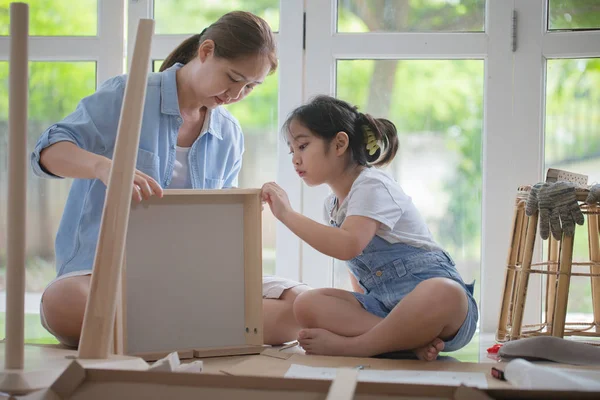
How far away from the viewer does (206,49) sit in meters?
1.52

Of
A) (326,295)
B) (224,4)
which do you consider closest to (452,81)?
(224,4)

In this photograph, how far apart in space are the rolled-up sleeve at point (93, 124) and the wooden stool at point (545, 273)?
3.23 ft

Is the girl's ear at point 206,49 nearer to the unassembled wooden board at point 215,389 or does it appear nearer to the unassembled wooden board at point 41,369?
the unassembled wooden board at point 41,369

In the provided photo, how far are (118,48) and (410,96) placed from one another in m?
0.84

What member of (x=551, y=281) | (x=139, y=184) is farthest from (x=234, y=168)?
(x=551, y=281)

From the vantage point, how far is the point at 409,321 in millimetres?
1408

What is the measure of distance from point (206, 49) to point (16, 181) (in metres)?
0.74

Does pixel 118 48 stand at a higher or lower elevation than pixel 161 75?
higher

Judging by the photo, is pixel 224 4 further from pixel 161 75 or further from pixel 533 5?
pixel 533 5

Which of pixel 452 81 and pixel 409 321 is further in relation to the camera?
pixel 452 81

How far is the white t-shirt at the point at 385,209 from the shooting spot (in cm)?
148

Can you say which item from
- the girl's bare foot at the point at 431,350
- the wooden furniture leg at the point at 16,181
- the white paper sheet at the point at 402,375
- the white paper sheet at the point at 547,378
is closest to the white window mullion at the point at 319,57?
the girl's bare foot at the point at 431,350

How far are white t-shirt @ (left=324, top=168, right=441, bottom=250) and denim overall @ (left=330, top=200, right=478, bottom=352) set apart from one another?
2cm

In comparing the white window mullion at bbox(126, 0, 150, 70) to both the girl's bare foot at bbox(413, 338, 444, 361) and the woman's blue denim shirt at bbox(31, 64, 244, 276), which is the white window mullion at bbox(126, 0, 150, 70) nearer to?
the woman's blue denim shirt at bbox(31, 64, 244, 276)
